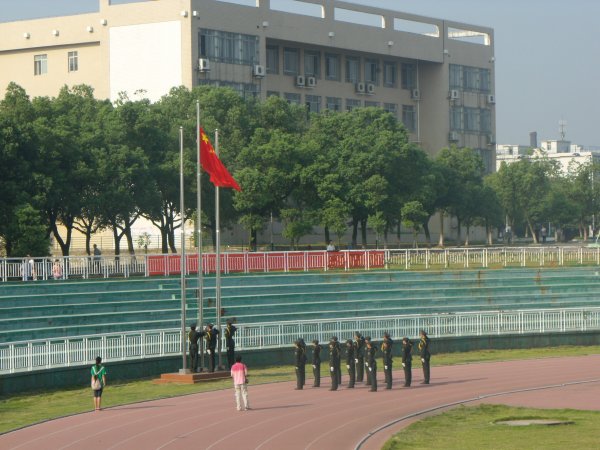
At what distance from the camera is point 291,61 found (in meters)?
96.8

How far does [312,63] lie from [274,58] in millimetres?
5054

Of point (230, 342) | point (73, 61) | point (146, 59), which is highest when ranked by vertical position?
point (73, 61)

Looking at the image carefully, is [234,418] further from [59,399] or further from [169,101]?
[169,101]

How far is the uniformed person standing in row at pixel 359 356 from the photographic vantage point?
116 ft

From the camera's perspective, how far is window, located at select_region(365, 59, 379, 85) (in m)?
104

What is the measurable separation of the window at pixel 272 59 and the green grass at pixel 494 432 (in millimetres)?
66269

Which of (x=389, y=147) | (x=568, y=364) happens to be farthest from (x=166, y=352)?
(x=389, y=147)

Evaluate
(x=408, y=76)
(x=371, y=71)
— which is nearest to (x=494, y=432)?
(x=371, y=71)

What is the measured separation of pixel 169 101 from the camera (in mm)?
71438

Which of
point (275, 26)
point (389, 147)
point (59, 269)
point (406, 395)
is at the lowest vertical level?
point (406, 395)

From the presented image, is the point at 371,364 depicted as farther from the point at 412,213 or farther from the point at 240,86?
the point at 240,86

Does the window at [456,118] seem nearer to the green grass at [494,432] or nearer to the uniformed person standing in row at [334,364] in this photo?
the uniformed person standing in row at [334,364]

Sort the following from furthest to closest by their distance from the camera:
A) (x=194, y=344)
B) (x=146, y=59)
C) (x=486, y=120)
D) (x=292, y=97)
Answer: (x=486, y=120) → (x=292, y=97) → (x=146, y=59) → (x=194, y=344)

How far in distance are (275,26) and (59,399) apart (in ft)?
198
